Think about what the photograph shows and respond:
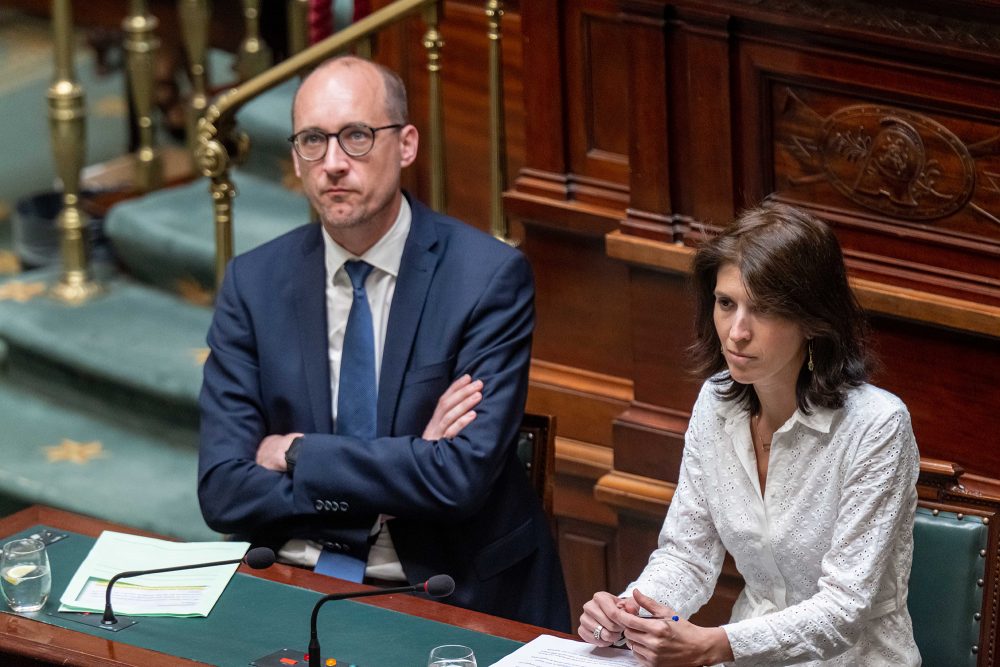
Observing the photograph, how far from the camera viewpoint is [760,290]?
268cm

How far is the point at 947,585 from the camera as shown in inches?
118

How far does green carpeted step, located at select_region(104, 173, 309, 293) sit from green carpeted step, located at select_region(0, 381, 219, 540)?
537mm

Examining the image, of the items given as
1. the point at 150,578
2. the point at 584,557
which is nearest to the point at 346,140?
the point at 150,578

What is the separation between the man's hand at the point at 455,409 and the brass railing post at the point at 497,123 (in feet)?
2.65

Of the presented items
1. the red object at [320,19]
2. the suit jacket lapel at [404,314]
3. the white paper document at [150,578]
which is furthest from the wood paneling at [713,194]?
the white paper document at [150,578]

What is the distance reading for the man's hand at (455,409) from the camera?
10.7 ft

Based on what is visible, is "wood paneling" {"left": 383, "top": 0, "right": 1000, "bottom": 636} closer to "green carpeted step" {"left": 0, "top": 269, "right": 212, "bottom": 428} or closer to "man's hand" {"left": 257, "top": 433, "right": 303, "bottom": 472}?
"man's hand" {"left": 257, "top": 433, "right": 303, "bottom": 472}

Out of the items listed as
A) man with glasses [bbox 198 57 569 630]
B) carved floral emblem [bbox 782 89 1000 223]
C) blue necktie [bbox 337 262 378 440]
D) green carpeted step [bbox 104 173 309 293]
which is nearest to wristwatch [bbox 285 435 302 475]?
man with glasses [bbox 198 57 569 630]

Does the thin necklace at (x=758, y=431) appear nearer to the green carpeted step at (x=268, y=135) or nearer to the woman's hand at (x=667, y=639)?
the woman's hand at (x=667, y=639)

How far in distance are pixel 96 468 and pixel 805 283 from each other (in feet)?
8.65

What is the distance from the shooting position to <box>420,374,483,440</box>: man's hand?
3.25 m

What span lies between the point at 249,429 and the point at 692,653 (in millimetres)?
1144

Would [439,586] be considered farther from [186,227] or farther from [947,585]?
[186,227]

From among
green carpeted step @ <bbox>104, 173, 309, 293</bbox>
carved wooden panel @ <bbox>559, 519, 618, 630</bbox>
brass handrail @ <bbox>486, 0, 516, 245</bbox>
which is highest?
brass handrail @ <bbox>486, 0, 516, 245</bbox>
